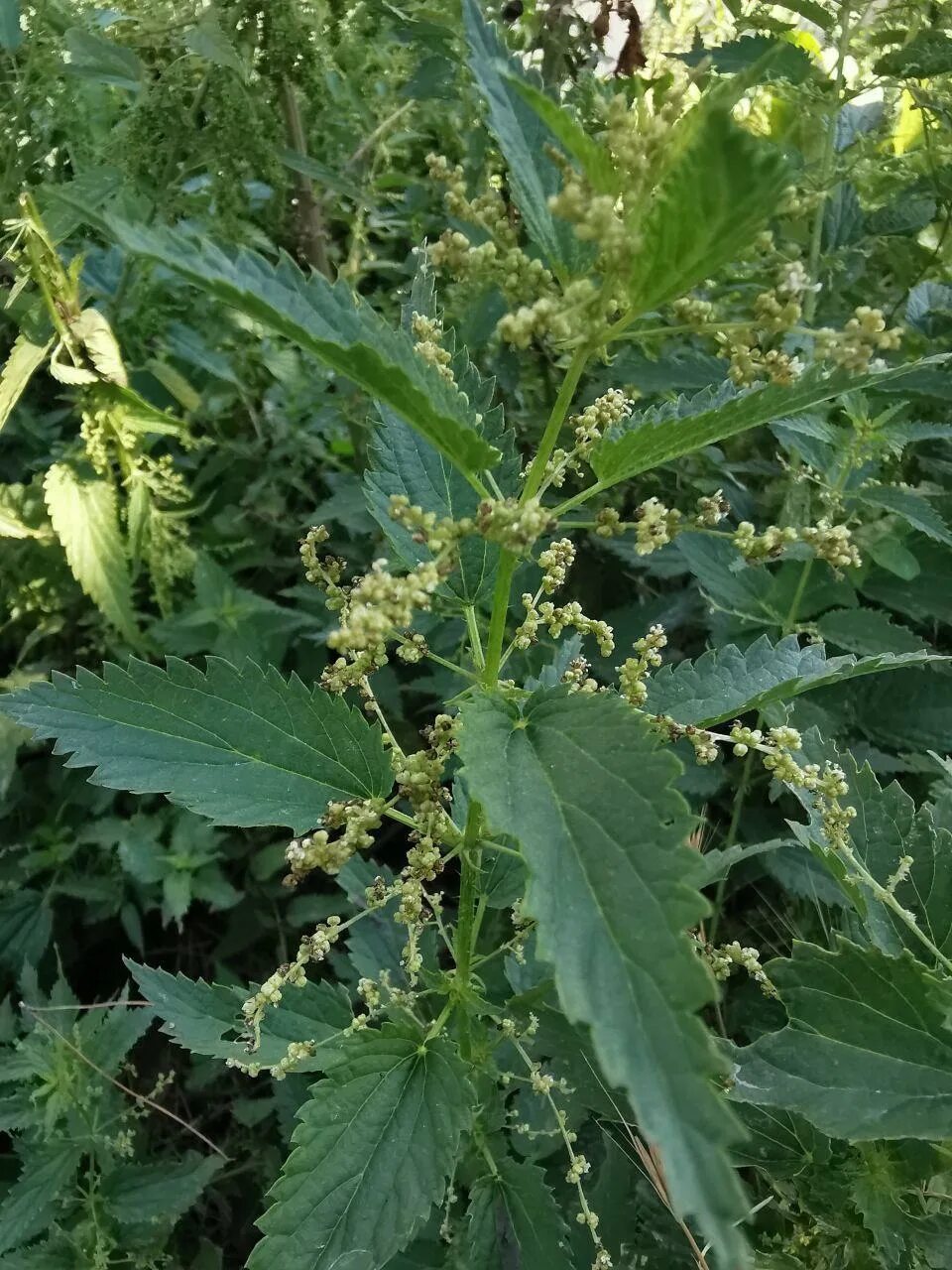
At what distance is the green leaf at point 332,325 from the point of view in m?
0.68

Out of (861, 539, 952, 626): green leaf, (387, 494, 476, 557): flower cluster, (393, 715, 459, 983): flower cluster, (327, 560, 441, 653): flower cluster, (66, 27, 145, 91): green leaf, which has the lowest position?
(861, 539, 952, 626): green leaf

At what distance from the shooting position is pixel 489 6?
1.82 metres

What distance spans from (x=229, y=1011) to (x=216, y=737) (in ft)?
1.40

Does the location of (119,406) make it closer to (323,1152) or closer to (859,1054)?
(323,1152)

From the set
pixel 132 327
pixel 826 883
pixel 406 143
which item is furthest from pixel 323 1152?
pixel 406 143

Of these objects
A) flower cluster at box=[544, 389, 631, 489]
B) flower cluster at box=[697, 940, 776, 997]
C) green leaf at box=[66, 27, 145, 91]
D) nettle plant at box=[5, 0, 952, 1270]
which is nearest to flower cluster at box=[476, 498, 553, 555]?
nettle plant at box=[5, 0, 952, 1270]

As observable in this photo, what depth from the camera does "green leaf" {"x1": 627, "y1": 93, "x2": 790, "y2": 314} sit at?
589 millimetres

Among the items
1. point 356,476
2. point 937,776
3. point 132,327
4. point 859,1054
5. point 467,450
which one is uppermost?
point 132,327

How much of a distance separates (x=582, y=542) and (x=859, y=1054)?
1266 mm

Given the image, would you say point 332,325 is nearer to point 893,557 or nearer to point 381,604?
point 381,604

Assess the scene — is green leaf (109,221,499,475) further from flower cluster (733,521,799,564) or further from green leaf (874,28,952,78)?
green leaf (874,28,952,78)

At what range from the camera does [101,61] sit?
1.59 m

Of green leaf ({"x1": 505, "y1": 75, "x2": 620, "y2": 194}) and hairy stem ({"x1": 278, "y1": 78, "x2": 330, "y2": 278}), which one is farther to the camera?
hairy stem ({"x1": 278, "y1": 78, "x2": 330, "y2": 278})

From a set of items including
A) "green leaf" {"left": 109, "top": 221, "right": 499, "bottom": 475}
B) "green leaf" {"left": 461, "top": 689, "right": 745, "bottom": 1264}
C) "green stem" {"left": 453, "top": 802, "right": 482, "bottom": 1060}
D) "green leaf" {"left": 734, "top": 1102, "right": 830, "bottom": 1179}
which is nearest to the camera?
"green leaf" {"left": 461, "top": 689, "right": 745, "bottom": 1264}
